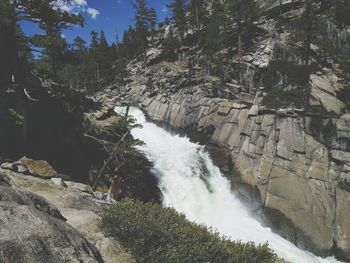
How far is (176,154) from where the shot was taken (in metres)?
32.3

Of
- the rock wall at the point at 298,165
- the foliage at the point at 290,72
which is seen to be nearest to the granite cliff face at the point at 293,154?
the rock wall at the point at 298,165

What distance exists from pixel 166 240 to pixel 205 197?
1879 cm

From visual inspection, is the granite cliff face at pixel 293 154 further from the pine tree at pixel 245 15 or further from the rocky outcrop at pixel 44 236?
the rocky outcrop at pixel 44 236

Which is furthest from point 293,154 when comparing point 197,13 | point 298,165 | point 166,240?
point 197,13

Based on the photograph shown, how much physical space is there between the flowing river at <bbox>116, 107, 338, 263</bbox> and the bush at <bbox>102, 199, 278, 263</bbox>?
530 inches

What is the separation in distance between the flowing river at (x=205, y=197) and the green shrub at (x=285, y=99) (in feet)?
26.9

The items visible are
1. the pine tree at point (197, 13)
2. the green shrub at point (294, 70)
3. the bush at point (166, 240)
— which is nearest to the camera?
the bush at point (166, 240)

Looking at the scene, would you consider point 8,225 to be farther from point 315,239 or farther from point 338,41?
point 338,41

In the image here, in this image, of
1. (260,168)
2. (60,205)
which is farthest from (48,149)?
(260,168)

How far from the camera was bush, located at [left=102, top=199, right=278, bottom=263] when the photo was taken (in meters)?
7.65

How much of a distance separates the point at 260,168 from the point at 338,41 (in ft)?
90.4

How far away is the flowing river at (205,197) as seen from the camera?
2236 cm

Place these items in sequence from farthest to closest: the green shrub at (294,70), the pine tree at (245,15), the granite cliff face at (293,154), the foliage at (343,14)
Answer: the pine tree at (245,15)
the foliage at (343,14)
the green shrub at (294,70)
the granite cliff face at (293,154)

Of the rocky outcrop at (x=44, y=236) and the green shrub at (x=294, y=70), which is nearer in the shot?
the rocky outcrop at (x=44, y=236)
